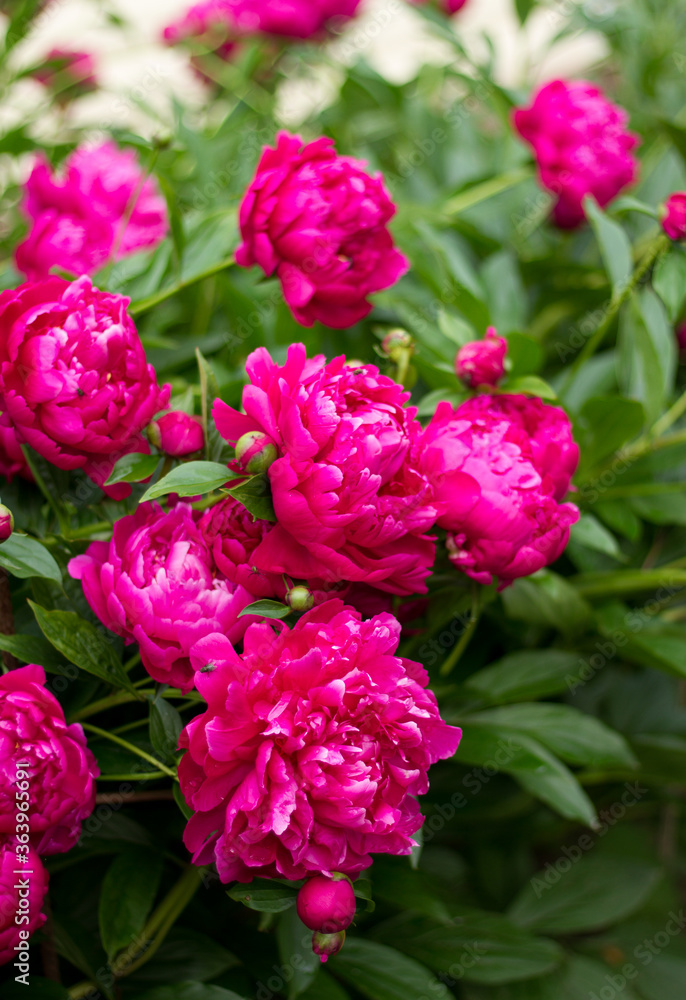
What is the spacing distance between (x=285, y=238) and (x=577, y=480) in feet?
1.22

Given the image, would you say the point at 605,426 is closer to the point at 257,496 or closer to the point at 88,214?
the point at 257,496

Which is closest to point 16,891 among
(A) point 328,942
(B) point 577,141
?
(A) point 328,942

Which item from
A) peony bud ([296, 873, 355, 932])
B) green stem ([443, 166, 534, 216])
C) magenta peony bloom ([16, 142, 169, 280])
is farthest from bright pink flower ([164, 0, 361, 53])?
peony bud ([296, 873, 355, 932])

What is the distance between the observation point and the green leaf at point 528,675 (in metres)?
0.76

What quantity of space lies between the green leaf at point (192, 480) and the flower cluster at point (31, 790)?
0.13 m

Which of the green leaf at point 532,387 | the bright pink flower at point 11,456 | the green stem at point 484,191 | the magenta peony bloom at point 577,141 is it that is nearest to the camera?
the bright pink flower at point 11,456

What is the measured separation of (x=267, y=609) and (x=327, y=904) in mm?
147

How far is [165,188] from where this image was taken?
617 mm

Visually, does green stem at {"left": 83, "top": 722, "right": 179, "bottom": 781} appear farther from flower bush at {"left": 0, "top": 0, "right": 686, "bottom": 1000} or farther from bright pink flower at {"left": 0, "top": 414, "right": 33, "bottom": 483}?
bright pink flower at {"left": 0, "top": 414, "right": 33, "bottom": 483}

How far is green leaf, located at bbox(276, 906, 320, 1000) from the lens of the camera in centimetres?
58

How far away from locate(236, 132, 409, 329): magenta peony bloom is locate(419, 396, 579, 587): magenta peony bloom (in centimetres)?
14

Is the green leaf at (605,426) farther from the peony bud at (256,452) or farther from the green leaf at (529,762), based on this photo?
the peony bud at (256,452)

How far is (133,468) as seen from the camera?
0.49 metres

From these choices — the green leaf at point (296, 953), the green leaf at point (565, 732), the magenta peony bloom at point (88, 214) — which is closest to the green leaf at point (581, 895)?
the green leaf at point (565, 732)
